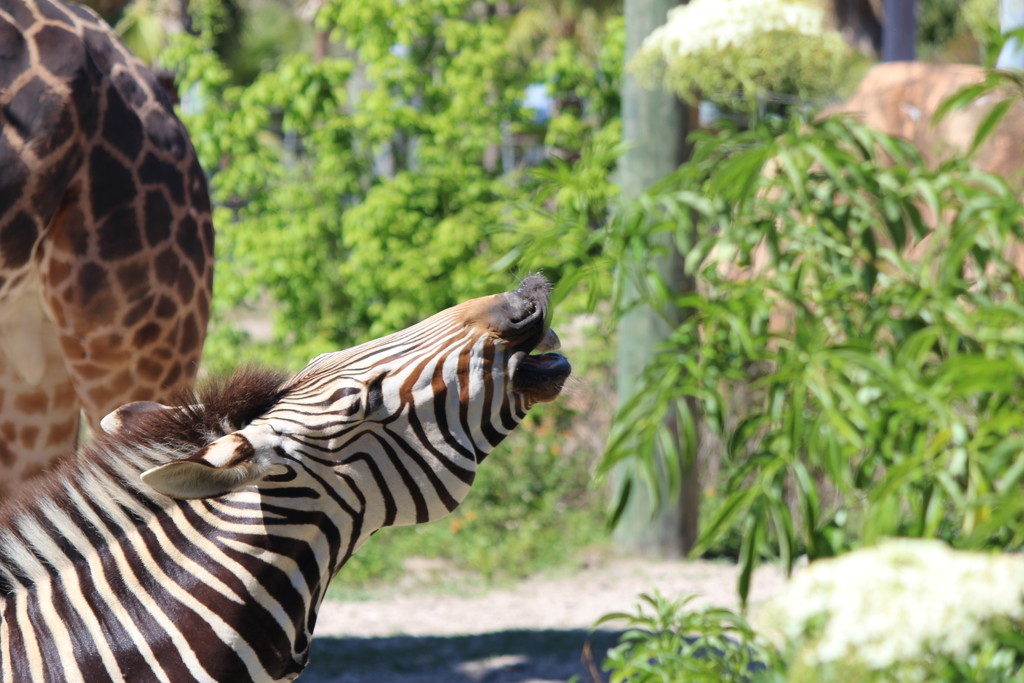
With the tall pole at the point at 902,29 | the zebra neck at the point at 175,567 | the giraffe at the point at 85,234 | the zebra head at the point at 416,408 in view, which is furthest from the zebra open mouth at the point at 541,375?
the tall pole at the point at 902,29

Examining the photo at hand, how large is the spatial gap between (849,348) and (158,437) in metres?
1.54

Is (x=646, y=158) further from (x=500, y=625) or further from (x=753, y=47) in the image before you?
(x=753, y=47)

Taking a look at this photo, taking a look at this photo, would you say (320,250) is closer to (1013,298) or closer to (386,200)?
(386,200)

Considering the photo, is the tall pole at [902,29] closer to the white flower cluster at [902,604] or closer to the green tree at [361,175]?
the green tree at [361,175]

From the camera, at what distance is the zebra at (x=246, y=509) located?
1.80 m

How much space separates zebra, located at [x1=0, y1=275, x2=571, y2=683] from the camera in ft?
5.91

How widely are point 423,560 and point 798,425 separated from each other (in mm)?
5358

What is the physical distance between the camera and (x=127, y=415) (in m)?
1.94

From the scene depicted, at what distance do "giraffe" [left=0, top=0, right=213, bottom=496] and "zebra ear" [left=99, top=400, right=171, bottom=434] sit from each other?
1.11 meters

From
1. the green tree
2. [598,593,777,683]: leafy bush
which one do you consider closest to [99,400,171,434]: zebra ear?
[598,593,777,683]: leafy bush

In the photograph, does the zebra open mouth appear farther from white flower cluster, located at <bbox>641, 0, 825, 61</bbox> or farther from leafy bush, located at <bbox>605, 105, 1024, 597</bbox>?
white flower cluster, located at <bbox>641, 0, 825, 61</bbox>

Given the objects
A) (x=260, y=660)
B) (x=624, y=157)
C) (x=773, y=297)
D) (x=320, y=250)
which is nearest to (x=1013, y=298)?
(x=773, y=297)

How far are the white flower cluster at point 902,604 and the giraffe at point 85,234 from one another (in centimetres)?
206

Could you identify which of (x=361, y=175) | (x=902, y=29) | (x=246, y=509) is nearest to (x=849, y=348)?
(x=246, y=509)
